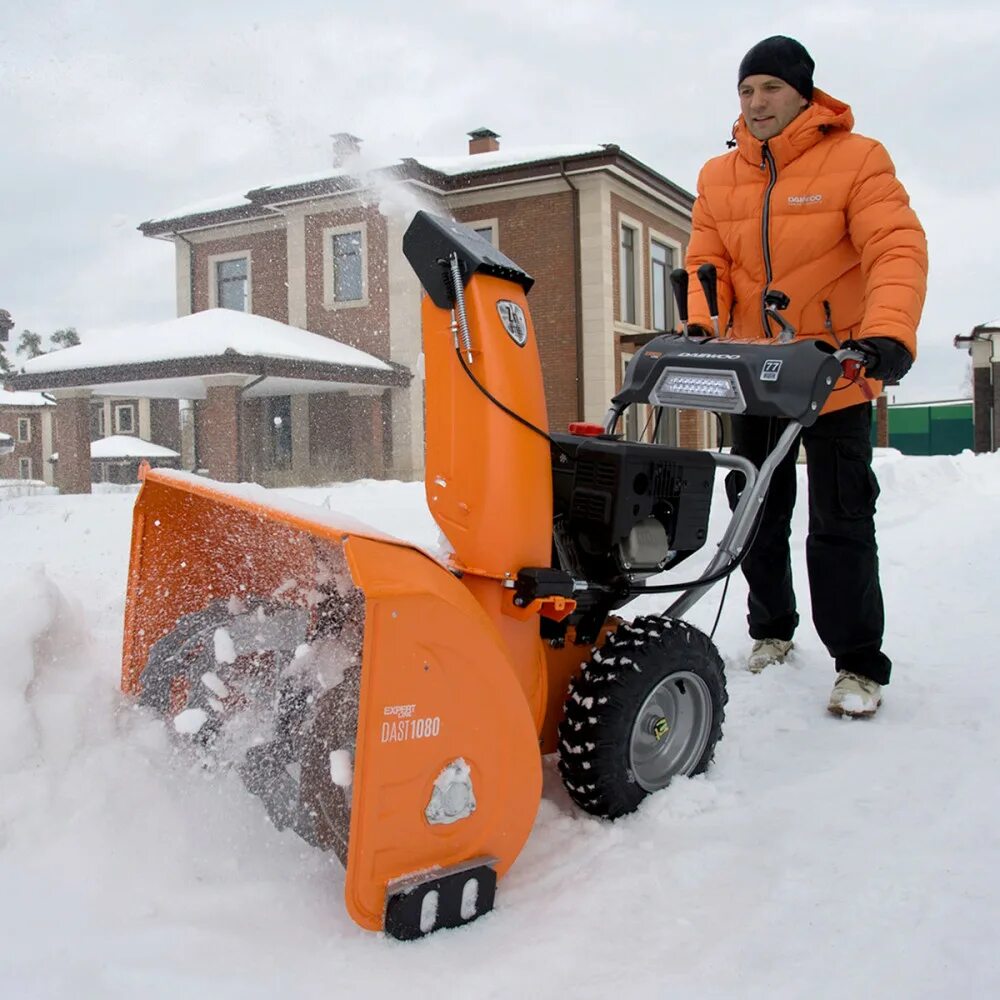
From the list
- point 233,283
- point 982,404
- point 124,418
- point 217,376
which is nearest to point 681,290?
point 217,376

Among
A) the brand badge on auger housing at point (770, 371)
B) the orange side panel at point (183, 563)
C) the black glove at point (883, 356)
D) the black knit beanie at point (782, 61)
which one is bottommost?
the orange side panel at point (183, 563)

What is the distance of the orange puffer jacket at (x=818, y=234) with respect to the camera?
2660mm

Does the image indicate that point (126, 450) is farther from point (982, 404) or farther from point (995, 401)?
point (995, 401)

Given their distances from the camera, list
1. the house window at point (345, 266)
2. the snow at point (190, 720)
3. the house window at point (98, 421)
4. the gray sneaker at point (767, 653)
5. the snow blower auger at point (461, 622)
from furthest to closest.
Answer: the house window at point (98, 421) < the house window at point (345, 266) < the gray sneaker at point (767, 653) < the snow at point (190, 720) < the snow blower auger at point (461, 622)

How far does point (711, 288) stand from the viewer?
9.45 feet

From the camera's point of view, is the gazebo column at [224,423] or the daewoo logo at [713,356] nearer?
the daewoo logo at [713,356]

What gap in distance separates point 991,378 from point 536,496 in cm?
2687

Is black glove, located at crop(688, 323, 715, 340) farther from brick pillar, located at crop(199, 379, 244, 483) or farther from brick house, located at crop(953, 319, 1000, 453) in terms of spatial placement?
brick house, located at crop(953, 319, 1000, 453)

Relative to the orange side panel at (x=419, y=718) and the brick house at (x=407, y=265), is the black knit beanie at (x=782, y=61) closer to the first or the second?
the orange side panel at (x=419, y=718)

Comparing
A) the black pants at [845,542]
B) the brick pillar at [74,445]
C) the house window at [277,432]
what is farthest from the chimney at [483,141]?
the black pants at [845,542]

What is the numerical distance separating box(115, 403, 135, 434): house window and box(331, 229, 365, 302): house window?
1623 cm

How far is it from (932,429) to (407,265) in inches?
734

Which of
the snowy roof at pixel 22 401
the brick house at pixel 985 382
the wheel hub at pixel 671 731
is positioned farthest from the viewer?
the snowy roof at pixel 22 401

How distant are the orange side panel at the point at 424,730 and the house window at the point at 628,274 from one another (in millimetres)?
16839
